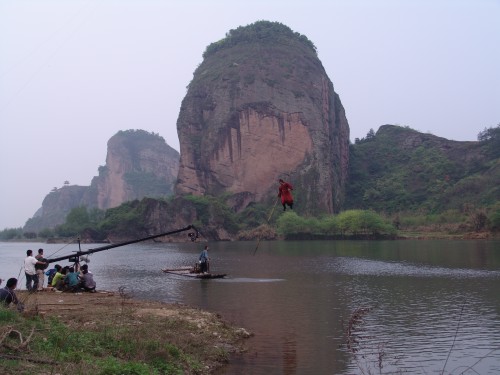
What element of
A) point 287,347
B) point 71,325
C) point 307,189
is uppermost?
point 307,189

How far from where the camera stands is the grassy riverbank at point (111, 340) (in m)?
8.74

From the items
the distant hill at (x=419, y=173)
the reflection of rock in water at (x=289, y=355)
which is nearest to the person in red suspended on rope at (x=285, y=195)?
the reflection of rock in water at (x=289, y=355)

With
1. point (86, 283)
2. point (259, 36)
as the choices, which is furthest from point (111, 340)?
point (259, 36)

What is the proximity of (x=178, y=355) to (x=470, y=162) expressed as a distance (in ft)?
379

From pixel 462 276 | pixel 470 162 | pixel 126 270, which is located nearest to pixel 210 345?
pixel 462 276

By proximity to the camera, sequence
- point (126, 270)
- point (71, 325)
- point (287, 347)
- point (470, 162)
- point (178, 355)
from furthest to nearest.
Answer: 1. point (470, 162)
2. point (126, 270)
3. point (287, 347)
4. point (71, 325)
5. point (178, 355)

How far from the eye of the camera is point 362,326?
640 inches

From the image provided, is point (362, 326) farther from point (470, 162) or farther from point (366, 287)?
point (470, 162)

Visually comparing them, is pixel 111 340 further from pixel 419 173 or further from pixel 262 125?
pixel 419 173

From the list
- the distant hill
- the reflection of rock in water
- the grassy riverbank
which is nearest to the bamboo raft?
the grassy riverbank

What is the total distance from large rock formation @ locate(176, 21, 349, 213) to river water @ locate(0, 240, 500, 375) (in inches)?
2937

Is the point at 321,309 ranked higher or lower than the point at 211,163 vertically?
lower

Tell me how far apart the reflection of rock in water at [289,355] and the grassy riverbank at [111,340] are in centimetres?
117

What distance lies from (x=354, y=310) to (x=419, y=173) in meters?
106
